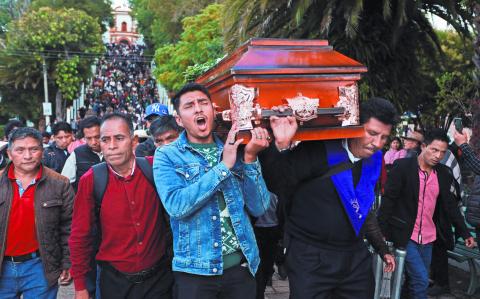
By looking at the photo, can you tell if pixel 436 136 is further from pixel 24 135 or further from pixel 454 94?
pixel 454 94

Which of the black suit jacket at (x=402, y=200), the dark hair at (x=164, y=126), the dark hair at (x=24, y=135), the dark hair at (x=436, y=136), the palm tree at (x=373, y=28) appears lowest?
the black suit jacket at (x=402, y=200)

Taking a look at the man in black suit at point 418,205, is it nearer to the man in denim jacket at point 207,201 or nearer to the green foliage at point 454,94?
the man in denim jacket at point 207,201

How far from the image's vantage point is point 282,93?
9.23 feet

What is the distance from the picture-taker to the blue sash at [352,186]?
10.0ft

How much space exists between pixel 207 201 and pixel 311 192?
743 millimetres

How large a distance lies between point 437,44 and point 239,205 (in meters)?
7.78

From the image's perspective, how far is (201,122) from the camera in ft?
9.20

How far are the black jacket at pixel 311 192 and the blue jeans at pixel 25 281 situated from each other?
6.16 feet

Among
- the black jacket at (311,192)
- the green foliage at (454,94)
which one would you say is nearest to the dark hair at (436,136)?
the black jacket at (311,192)

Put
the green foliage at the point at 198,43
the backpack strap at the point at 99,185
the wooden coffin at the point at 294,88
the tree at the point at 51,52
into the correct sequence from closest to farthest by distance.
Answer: the wooden coffin at the point at 294,88 → the backpack strap at the point at 99,185 → the green foliage at the point at 198,43 → the tree at the point at 51,52

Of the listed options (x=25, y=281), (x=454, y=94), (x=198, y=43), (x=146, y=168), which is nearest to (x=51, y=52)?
(x=198, y=43)

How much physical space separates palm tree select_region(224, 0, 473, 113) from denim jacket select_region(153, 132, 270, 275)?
5.18 meters

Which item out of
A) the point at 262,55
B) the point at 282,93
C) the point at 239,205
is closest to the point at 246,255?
the point at 239,205

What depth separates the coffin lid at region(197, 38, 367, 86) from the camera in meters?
2.76
